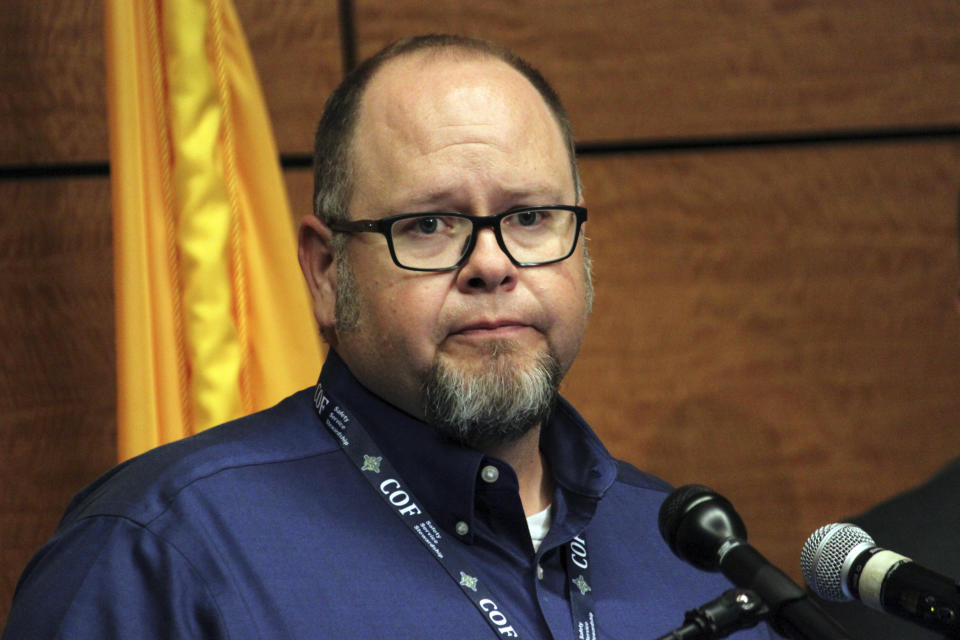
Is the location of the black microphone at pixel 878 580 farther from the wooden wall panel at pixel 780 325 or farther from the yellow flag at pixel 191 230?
the wooden wall panel at pixel 780 325

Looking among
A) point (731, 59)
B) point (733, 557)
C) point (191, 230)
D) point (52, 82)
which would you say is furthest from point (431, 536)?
point (731, 59)

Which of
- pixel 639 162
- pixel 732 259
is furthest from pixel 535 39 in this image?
pixel 732 259

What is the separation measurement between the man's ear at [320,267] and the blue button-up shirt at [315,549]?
60 mm

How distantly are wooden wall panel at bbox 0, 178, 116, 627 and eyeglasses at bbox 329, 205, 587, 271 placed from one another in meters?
0.82

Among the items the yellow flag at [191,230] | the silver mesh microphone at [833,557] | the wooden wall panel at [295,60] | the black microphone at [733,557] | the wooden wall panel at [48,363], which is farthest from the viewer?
the wooden wall panel at [295,60]

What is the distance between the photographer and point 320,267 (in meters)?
1.58

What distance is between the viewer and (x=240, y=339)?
1.83m

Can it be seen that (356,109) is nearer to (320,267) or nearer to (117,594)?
(320,267)

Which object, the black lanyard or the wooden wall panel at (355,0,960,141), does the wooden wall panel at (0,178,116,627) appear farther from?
the wooden wall panel at (355,0,960,141)

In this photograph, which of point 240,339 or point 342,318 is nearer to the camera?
point 342,318

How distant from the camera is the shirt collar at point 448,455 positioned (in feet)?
4.58

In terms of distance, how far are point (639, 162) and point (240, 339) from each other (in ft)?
3.49

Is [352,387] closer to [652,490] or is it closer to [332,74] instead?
[652,490]

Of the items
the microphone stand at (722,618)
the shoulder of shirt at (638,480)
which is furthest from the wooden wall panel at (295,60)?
the microphone stand at (722,618)
